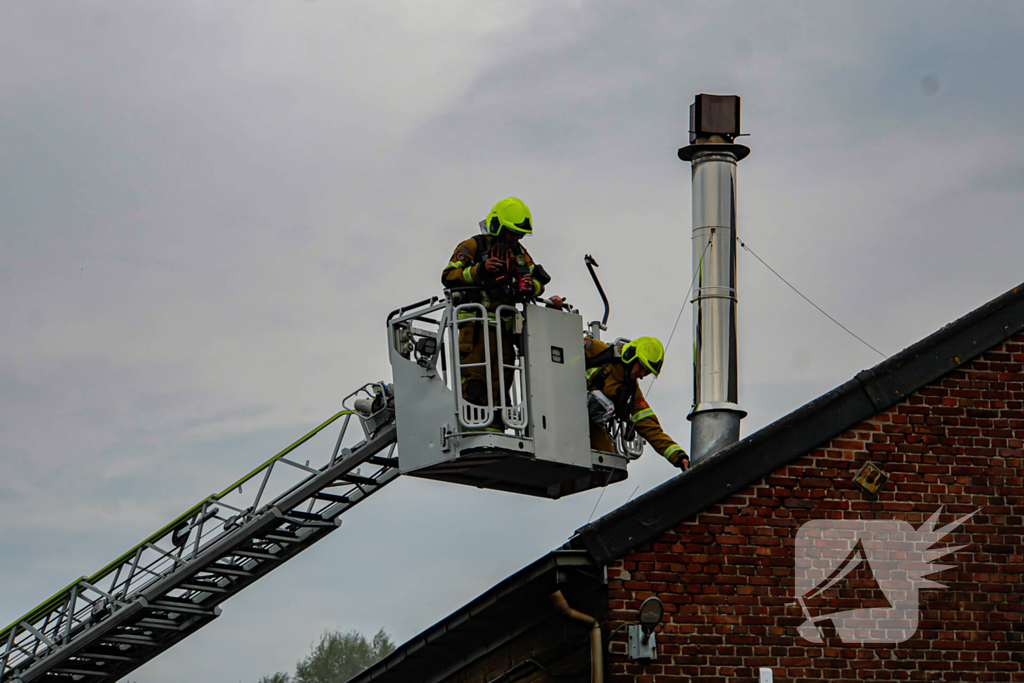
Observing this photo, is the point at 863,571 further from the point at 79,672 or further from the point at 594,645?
the point at 79,672

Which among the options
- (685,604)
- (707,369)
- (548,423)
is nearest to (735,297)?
(707,369)

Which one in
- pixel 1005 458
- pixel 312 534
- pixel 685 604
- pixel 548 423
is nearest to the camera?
pixel 685 604

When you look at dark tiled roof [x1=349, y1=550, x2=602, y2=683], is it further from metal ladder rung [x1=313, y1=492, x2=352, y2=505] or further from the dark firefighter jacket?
the dark firefighter jacket

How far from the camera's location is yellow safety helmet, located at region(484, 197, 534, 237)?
36.3ft

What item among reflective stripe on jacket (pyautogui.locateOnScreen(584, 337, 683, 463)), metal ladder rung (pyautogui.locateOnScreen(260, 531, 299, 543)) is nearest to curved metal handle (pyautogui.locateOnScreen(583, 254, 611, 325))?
reflective stripe on jacket (pyautogui.locateOnScreen(584, 337, 683, 463))

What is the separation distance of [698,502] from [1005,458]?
7.86 ft

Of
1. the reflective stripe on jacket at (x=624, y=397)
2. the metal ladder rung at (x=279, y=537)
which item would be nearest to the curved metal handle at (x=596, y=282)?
the reflective stripe on jacket at (x=624, y=397)

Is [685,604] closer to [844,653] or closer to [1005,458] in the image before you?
[844,653]

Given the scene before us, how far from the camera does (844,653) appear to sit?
9078 mm

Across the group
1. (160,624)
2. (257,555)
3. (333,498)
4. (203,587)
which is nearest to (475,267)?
(333,498)

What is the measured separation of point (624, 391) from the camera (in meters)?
11.7

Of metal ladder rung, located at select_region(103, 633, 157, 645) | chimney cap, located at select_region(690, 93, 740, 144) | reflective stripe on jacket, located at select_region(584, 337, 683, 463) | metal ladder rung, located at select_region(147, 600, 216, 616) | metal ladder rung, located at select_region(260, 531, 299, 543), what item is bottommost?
metal ladder rung, located at select_region(103, 633, 157, 645)

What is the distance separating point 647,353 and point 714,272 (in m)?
2.41

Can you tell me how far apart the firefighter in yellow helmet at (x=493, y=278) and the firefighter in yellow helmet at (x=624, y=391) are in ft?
3.13
